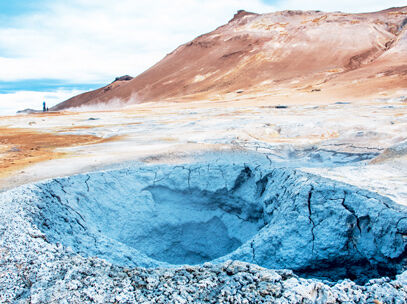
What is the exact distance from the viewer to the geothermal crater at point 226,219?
224 cm

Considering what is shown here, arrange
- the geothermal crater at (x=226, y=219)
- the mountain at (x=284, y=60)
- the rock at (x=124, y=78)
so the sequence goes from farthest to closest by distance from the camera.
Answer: the rock at (x=124, y=78) → the mountain at (x=284, y=60) → the geothermal crater at (x=226, y=219)

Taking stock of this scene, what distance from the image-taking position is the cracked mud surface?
1551 mm

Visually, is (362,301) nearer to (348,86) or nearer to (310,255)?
(310,255)

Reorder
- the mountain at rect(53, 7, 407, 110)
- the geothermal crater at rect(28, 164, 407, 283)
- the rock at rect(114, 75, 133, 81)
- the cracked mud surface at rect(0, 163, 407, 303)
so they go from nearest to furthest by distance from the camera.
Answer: the cracked mud surface at rect(0, 163, 407, 303), the geothermal crater at rect(28, 164, 407, 283), the mountain at rect(53, 7, 407, 110), the rock at rect(114, 75, 133, 81)

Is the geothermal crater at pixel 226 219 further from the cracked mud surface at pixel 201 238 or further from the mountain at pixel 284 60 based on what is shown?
the mountain at pixel 284 60

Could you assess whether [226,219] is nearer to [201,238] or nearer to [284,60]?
[201,238]

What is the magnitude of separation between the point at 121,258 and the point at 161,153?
2914mm

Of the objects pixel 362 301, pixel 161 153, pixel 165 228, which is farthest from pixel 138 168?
pixel 362 301

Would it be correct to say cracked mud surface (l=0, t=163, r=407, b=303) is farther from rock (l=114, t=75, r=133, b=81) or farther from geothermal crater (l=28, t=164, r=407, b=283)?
rock (l=114, t=75, r=133, b=81)

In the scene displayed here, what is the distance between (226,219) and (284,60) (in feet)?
96.9

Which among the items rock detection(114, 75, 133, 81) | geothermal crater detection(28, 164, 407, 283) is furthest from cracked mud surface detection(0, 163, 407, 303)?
rock detection(114, 75, 133, 81)

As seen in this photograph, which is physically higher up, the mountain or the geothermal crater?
the mountain

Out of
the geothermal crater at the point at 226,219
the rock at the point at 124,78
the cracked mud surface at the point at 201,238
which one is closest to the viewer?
the cracked mud surface at the point at 201,238

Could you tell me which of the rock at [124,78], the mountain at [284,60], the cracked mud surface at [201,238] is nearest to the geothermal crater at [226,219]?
the cracked mud surface at [201,238]
